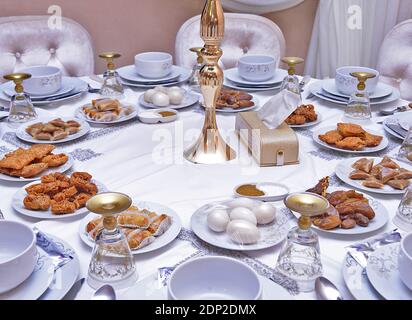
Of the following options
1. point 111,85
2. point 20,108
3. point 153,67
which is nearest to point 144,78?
point 153,67

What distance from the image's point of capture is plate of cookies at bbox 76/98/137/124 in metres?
1.27

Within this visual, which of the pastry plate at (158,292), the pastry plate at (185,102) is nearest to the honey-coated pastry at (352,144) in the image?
the pastry plate at (185,102)

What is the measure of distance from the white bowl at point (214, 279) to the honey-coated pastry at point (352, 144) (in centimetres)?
62

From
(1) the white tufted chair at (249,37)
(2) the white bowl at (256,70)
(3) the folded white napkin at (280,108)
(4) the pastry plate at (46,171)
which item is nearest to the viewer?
(4) the pastry plate at (46,171)

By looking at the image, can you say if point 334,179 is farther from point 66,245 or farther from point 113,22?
point 113,22

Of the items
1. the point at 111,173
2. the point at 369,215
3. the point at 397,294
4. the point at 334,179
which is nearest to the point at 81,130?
the point at 111,173

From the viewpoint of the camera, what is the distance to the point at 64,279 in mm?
653

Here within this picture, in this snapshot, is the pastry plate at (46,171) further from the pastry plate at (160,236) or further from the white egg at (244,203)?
the white egg at (244,203)

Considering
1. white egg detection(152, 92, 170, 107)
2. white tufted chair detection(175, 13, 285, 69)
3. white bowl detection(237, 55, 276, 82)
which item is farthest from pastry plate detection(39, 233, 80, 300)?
white tufted chair detection(175, 13, 285, 69)

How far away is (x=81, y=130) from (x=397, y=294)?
33.0 inches

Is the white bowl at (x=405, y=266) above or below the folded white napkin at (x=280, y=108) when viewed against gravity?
below

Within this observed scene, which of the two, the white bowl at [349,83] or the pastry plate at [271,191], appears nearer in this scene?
the pastry plate at [271,191]

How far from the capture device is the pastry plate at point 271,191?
2.93 feet

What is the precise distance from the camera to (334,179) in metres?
Answer: 1.00
